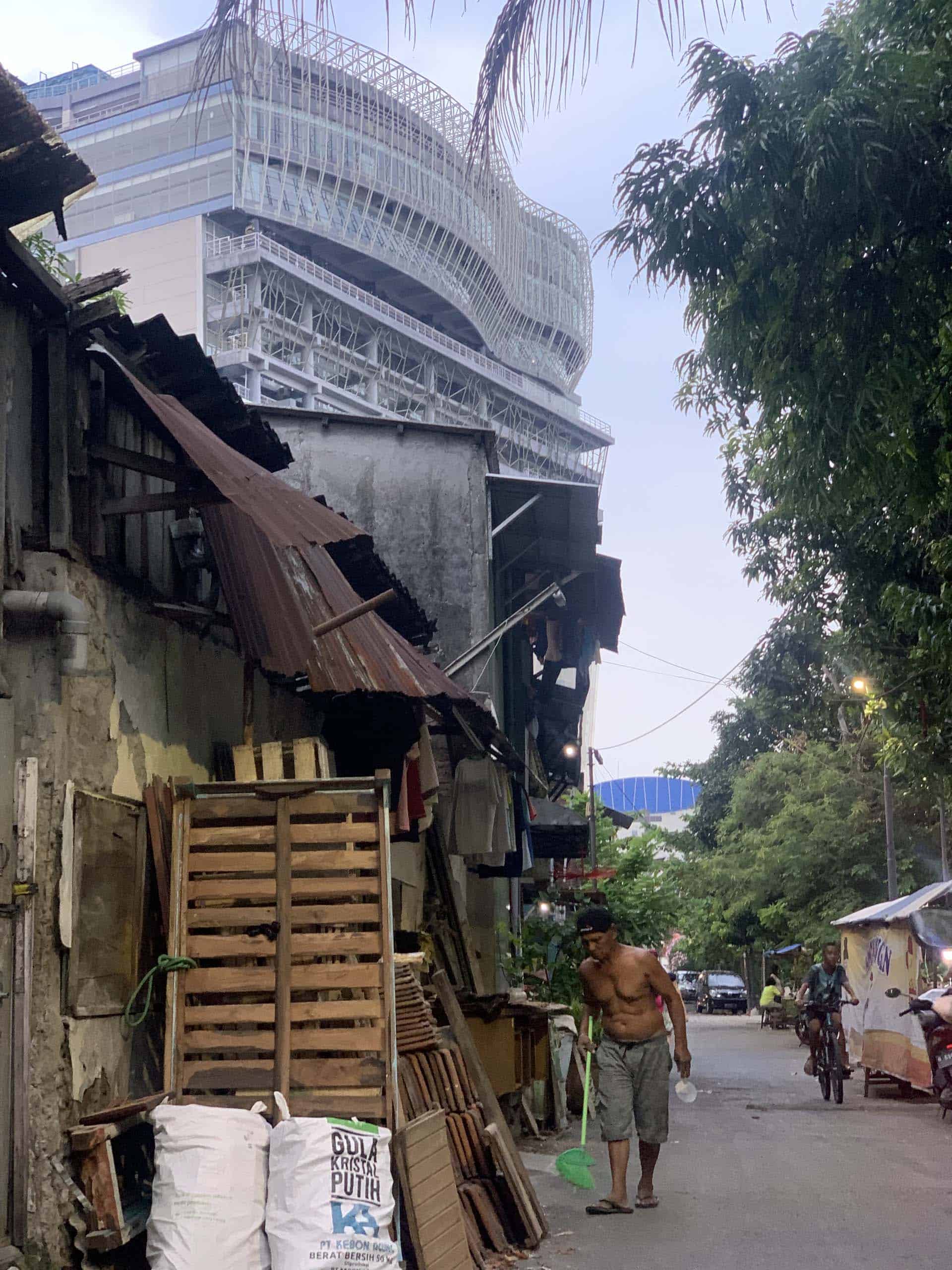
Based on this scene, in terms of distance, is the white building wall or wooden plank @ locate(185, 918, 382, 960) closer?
wooden plank @ locate(185, 918, 382, 960)

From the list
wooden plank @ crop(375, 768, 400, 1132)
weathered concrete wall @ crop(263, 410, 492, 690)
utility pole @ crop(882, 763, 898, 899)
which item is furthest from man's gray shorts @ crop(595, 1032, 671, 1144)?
utility pole @ crop(882, 763, 898, 899)

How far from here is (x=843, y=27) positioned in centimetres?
999

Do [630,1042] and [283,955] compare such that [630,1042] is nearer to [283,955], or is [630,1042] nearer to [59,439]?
A: [283,955]

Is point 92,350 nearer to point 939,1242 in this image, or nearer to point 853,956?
point 939,1242

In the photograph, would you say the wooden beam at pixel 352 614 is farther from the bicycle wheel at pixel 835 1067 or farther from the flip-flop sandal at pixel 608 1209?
the bicycle wheel at pixel 835 1067

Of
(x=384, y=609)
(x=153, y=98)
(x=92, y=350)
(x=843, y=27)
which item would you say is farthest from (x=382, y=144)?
(x=153, y=98)

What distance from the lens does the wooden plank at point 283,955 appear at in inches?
256

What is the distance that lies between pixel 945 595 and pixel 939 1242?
6.42 meters

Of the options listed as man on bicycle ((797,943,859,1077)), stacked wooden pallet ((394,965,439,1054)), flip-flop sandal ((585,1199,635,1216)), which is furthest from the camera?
man on bicycle ((797,943,859,1077))

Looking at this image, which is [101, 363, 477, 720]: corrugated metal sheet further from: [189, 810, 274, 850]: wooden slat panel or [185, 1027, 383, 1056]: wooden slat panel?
[185, 1027, 383, 1056]: wooden slat panel

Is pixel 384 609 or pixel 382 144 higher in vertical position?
pixel 382 144

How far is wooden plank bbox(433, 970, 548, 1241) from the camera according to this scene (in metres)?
8.02

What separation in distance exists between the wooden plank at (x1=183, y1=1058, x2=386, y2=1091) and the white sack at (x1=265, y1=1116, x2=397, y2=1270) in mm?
424

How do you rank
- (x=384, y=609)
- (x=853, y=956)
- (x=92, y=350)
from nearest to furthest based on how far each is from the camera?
(x=92, y=350) < (x=384, y=609) < (x=853, y=956)
